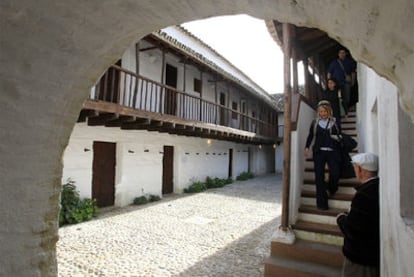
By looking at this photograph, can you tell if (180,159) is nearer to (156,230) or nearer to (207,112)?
(207,112)

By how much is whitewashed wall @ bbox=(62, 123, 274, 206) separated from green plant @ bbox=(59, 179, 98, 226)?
367 mm

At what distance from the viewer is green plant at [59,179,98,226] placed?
6.55 meters

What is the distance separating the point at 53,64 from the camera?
1.28 metres

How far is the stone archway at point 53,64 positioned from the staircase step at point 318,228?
130 inches

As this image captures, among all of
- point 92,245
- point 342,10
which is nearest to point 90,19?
point 342,10

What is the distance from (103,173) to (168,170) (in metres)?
3.54

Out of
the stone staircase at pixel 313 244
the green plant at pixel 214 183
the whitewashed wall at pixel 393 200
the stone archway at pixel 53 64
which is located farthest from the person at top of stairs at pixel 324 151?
the green plant at pixel 214 183

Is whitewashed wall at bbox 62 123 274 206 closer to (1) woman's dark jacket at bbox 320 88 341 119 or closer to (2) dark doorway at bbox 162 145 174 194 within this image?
(2) dark doorway at bbox 162 145 174 194

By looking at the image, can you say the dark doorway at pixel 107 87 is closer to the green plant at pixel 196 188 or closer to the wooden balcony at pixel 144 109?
the wooden balcony at pixel 144 109

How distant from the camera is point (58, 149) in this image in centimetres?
146

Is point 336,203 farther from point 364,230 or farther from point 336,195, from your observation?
point 364,230

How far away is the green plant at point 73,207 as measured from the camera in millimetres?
6555

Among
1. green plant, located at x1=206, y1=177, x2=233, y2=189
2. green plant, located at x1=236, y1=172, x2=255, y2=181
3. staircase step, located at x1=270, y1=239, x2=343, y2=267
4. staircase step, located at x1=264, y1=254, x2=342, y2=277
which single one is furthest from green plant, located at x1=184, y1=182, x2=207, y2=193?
staircase step, located at x1=264, y1=254, x2=342, y2=277

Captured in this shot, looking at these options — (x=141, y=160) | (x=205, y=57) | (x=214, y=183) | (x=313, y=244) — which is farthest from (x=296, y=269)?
(x=205, y=57)
